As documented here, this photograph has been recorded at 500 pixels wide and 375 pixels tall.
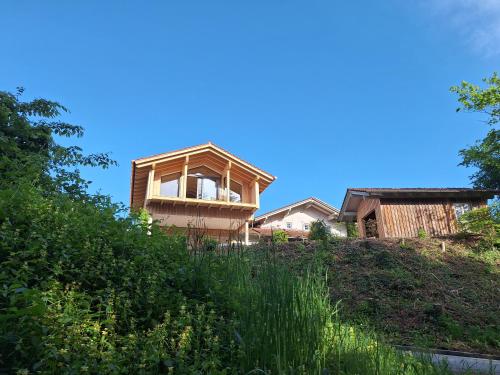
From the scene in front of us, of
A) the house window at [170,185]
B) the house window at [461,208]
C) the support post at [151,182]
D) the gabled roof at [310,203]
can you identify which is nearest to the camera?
the support post at [151,182]

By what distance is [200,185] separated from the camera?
20.4 meters

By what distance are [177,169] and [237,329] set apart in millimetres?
17700

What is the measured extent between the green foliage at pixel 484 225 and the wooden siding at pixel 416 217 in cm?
234

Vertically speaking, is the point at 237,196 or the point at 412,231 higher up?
the point at 237,196

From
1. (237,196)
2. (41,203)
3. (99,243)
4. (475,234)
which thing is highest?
(237,196)

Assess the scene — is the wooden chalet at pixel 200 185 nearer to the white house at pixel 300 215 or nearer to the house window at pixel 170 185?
the house window at pixel 170 185

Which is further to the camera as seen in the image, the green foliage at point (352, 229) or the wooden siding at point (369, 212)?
the green foliage at point (352, 229)

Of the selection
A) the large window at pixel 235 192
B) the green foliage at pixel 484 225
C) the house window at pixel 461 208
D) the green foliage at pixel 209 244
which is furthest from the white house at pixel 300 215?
the green foliage at pixel 209 244

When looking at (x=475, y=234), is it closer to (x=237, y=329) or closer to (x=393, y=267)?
(x=393, y=267)

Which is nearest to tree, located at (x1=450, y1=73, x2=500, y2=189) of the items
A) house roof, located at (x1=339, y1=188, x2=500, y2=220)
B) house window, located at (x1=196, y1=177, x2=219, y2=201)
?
house roof, located at (x1=339, y1=188, x2=500, y2=220)

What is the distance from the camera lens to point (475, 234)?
14.9 m

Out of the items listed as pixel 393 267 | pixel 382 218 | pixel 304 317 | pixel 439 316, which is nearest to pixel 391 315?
pixel 439 316

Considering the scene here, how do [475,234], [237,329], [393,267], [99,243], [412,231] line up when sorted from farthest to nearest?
[412,231] < [475,234] < [393,267] < [99,243] < [237,329]

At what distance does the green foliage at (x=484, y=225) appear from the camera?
A: 13597 millimetres
